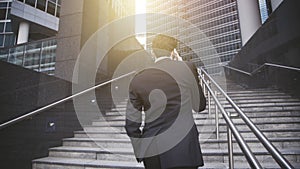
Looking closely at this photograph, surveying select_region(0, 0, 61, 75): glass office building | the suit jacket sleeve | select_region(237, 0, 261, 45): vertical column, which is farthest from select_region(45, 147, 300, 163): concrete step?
select_region(0, 0, 61, 75): glass office building

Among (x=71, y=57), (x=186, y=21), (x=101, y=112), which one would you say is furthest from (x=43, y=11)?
(x=186, y=21)

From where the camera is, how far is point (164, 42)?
137 cm

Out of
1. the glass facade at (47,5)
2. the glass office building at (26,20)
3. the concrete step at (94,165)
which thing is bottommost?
the concrete step at (94,165)

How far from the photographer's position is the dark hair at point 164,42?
1.37 m

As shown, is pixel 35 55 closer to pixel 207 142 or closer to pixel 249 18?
pixel 207 142

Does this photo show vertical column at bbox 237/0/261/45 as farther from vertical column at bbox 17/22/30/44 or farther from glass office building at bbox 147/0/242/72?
glass office building at bbox 147/0/242/72

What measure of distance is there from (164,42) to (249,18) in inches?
470

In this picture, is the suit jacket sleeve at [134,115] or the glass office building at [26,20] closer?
the suit jacket sleeve at [134,115]

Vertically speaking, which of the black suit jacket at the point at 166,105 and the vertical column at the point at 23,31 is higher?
the vertical column at the point at 23,31

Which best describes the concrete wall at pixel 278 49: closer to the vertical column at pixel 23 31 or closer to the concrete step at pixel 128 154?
the concrete step at pixel 128 154

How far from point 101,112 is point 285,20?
438 cm

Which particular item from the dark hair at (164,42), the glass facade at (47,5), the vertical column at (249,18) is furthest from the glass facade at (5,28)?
the dark hair at (164,42)

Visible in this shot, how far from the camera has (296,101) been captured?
437 centimetres

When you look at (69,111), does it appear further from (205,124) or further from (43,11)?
(43,11)
